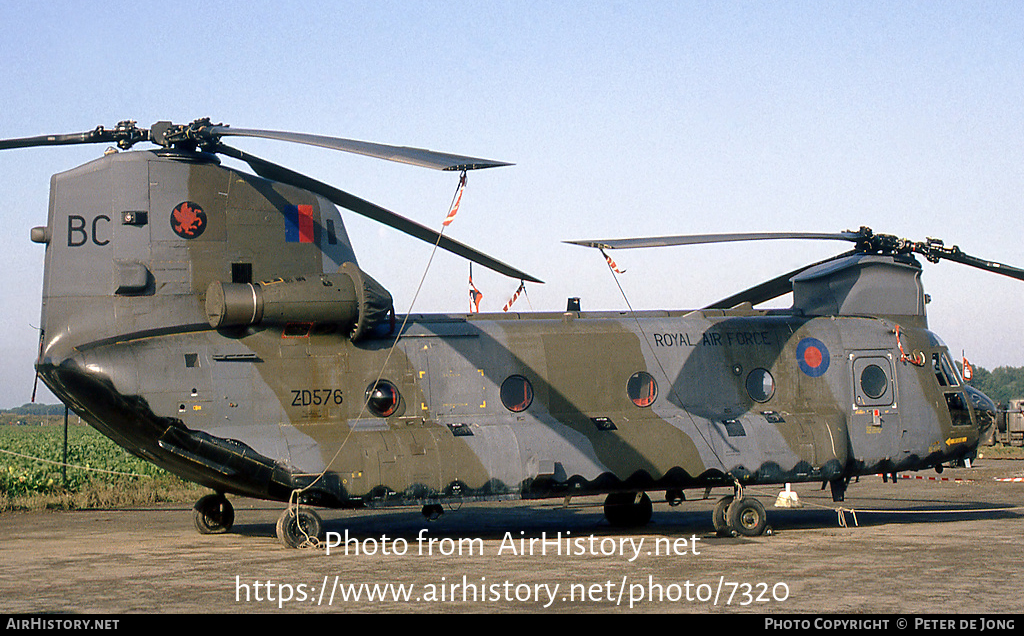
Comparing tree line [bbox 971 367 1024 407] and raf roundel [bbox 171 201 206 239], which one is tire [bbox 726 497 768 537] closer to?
raf roundel [bbox 171 201 206 239]

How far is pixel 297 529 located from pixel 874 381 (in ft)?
34.6

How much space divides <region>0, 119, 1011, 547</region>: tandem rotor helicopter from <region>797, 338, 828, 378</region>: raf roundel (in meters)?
0.03

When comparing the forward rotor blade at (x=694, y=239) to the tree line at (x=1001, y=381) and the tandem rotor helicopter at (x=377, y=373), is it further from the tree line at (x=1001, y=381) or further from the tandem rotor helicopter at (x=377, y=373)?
the tree line at (x=1001, y=381)

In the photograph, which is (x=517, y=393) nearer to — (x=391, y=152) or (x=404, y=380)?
(x=404, y=380)

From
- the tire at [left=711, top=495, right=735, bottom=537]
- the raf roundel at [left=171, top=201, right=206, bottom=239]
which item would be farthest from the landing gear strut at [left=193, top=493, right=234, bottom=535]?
the tire at [left=711, top=495, right=735, bottom=537]

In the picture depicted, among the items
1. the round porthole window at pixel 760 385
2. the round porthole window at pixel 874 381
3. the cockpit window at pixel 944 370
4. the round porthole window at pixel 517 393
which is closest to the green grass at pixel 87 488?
the round porthole window at pixel 517 393

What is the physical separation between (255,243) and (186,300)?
4.68 feet

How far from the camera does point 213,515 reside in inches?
685

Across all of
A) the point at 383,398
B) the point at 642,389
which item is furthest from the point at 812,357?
the point at 383,398

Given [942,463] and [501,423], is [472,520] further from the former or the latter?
[942,463]

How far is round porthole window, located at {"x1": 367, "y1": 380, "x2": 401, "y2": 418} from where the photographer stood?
15.8 metres

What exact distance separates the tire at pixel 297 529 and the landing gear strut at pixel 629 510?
232 inches

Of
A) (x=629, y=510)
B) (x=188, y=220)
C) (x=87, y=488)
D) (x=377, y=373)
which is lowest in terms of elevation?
(x=629, y=510)

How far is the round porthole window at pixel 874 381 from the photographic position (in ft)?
58.7
